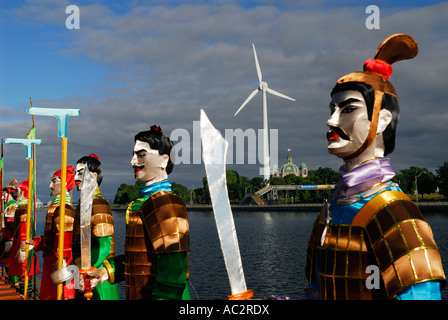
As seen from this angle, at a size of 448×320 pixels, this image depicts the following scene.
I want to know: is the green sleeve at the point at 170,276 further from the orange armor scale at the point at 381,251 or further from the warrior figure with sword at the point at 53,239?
the warrior figure with sword at the point at 53,239

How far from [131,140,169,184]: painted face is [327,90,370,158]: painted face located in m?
2.77

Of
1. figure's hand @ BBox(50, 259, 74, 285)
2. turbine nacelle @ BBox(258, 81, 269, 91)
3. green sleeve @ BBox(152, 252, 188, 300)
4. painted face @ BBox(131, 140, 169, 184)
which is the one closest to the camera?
green sleeve @ BBox(152, 252, 188, 300)

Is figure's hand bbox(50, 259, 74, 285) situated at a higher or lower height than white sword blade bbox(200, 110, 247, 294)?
lower

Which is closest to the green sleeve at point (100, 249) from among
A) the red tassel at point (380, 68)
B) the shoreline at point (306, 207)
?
the red tassel at point (380, 68)

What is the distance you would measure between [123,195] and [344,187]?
516 ft

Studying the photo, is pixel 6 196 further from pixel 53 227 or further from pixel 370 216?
pixel 370 216

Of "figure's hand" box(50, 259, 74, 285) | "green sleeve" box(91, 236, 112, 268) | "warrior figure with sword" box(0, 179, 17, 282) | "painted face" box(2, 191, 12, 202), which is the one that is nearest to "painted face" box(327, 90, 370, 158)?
"figure's hand" box(50, 259, 74, 285)

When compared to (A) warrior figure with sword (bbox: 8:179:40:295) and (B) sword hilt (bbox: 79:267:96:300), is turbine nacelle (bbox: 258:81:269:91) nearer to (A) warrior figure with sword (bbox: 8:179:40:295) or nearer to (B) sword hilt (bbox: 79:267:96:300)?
(A) warrior figure with sword (bbox: 8:179:40:295)

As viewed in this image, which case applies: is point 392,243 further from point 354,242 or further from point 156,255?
point 156,255

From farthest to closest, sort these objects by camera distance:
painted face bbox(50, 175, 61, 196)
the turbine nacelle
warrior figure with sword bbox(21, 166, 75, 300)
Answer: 1. the turbine nacelle
2. painted face bbox(50, 175, 61, 196)
3. warrior figure with sword bbox(21, 166, 75, 300)

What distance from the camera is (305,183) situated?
404 feet

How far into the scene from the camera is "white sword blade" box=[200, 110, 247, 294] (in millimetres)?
3066

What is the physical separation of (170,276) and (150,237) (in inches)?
22.3
